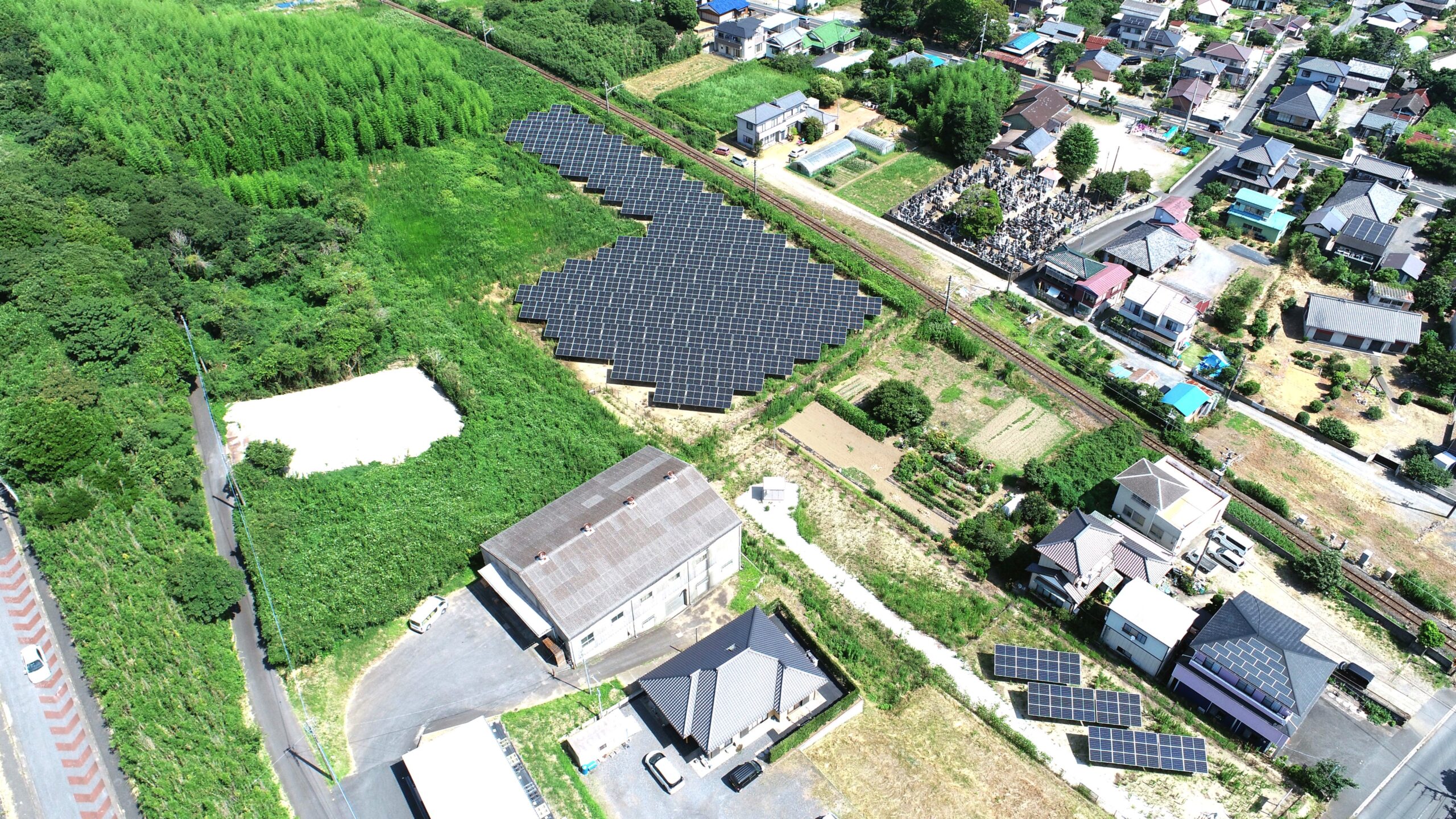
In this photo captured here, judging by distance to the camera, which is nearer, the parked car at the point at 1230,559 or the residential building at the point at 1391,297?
the parked car at the point at 1230,559

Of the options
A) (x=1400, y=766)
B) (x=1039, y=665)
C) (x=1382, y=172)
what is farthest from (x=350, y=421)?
(x=1382, y=172)

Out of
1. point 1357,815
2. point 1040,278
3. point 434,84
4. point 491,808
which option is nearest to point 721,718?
point 491,808

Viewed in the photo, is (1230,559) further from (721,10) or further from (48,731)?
(721,10)

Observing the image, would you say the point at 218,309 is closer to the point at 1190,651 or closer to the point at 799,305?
the point at 799,305

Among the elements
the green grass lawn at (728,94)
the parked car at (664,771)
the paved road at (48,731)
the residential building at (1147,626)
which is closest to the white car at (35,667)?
the paved road at (48,731)

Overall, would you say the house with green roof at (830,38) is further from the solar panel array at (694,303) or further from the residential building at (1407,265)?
the residential building at (1407,265)
